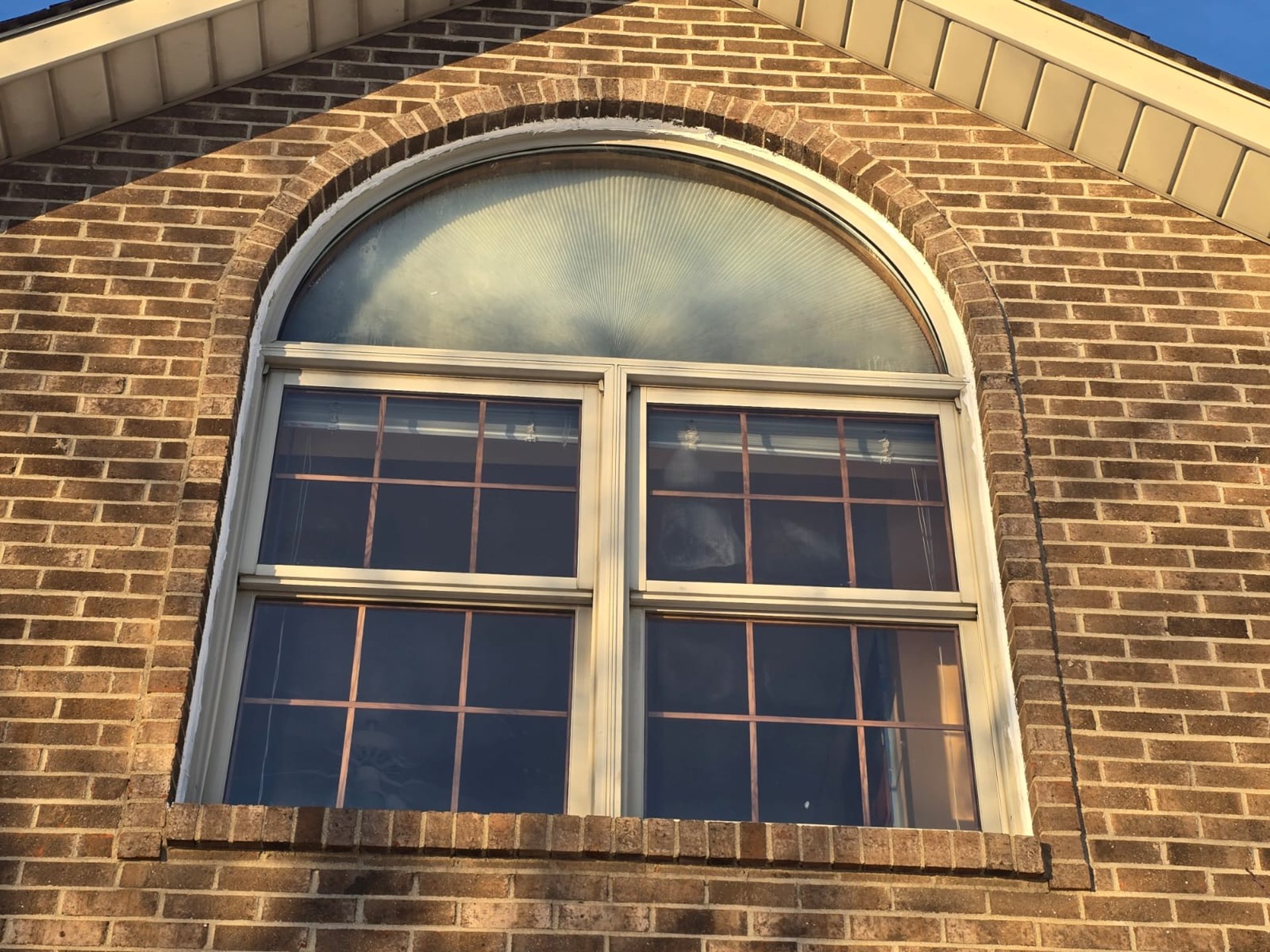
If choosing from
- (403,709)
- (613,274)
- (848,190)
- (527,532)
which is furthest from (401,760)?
(848,190)

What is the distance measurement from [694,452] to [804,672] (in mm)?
901

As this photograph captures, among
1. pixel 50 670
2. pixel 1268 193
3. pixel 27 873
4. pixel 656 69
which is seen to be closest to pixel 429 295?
pixel 656 69

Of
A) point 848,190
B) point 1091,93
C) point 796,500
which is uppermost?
point 1091,93

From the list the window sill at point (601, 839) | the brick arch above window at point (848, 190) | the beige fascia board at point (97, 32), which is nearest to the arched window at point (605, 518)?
the brick arch above window at point (848, 190)

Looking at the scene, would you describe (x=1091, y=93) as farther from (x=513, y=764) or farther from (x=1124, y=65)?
(x=513, y=764)

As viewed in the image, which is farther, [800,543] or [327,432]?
[327,432]

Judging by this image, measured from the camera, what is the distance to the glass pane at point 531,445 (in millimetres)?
5211

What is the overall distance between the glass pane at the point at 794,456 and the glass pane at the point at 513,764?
1.17 meters

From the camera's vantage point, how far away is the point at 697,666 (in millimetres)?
4859

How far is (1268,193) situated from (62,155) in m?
4.49

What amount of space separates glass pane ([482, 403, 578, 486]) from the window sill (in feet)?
4.37

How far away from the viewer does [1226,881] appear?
4.31m

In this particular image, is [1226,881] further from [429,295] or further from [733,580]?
[429,295]

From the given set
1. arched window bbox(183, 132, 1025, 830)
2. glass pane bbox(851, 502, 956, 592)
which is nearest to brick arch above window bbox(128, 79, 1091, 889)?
arched window bbox(183, 132, 1025, 830)
